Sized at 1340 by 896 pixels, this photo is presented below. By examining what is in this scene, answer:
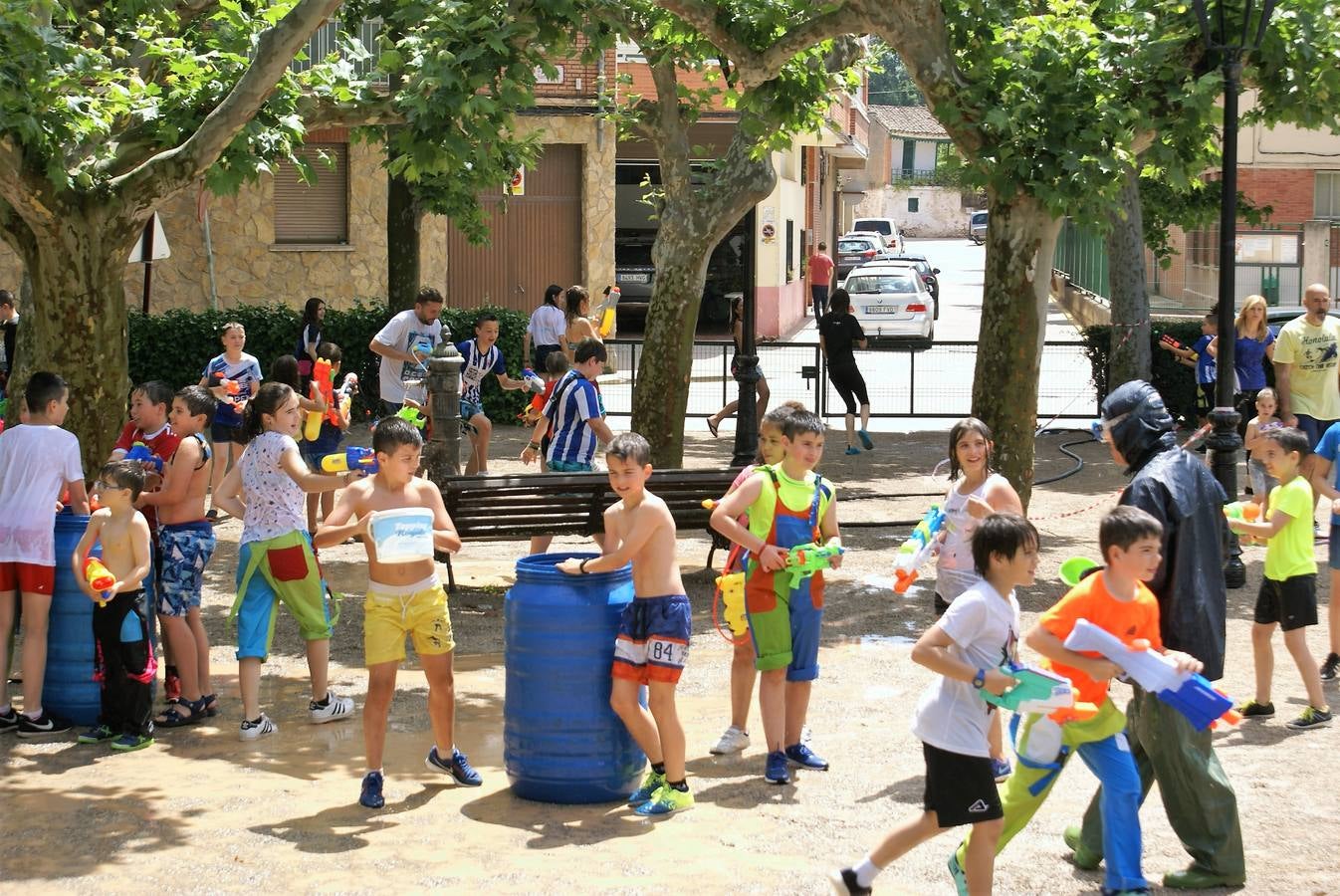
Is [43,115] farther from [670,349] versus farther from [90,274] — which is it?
[670,349]

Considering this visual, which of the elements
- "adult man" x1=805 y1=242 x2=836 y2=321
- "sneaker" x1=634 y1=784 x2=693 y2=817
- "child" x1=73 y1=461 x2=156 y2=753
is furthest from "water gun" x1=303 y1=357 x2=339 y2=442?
"adult man" x1=805 y1=242 x2=836 y2=321

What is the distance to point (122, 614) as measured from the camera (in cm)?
761

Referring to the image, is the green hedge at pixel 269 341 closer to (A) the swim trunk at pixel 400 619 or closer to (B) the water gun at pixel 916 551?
(A) the swim trunk at pixel 400 619

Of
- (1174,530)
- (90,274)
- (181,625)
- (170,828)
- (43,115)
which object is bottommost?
(170,828)

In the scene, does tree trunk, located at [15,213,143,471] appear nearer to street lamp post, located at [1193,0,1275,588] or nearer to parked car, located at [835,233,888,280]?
street lamp post, located at [1193,0,1275,588]

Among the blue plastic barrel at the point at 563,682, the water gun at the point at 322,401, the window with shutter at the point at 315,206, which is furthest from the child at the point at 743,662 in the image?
the window with shutter at the point at 315,206

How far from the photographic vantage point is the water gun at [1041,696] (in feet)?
16.6

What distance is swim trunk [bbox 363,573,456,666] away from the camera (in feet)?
22.2

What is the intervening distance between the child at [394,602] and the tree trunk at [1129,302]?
13.0m

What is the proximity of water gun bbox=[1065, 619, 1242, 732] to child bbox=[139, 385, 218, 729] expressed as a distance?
4538mm

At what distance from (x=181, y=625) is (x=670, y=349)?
7.09 m

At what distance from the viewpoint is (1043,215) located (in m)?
11.2

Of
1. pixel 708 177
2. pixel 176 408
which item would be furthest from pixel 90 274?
pixel 708 177

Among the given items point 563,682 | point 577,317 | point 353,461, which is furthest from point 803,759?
point 577,317
